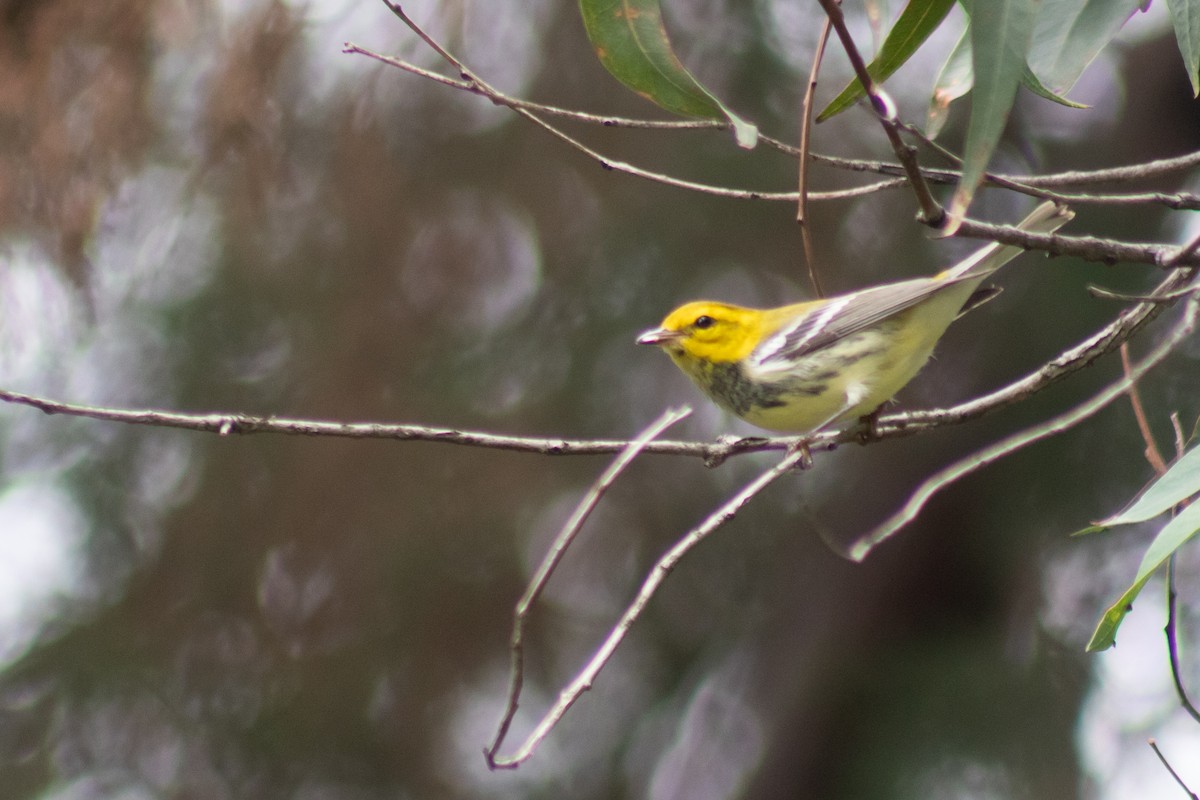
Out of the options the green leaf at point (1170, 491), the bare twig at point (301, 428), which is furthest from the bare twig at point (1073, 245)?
the bare twig at point (301, 428)

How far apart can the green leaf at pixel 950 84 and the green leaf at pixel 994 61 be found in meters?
0.26

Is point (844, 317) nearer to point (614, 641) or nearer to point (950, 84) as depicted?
point (950, 84)

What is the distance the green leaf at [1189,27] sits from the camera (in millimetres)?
1647

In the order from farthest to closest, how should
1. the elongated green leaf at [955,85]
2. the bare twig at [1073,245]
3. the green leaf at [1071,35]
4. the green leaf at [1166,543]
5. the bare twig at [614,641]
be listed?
the green leaf at [1071,35]
the elongated green leaf at [955,85]
the green leaf at [1166,543]
the bare twig at [614,641]
the bare twig at [1073,245]

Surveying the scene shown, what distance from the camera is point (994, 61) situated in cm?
134

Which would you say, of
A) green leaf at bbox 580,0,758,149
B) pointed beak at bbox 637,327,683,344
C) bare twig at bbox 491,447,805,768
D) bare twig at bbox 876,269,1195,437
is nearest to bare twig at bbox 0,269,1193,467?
bare twig at bbox 876,269,1195,437

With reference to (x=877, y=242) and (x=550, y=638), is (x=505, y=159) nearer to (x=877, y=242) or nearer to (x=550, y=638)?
(x=877, y=242)

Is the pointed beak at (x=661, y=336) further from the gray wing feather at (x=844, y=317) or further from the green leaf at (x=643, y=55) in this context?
the green leaf at (x=643, y=55)

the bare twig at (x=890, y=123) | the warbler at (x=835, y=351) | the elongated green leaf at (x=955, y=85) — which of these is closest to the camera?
the bare twig at (x=890, y=123)

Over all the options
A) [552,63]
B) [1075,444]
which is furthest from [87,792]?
[1075,444]

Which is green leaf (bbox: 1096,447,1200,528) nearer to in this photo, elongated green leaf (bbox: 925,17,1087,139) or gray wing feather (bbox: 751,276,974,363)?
elongated green leaf (bbox: 925,17,1087,139)

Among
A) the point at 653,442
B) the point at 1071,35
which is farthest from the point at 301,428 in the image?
the point at 1071,35

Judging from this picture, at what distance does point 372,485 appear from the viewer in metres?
4.02

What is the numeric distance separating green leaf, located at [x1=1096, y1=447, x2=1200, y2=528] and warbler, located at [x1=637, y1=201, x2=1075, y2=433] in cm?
79
